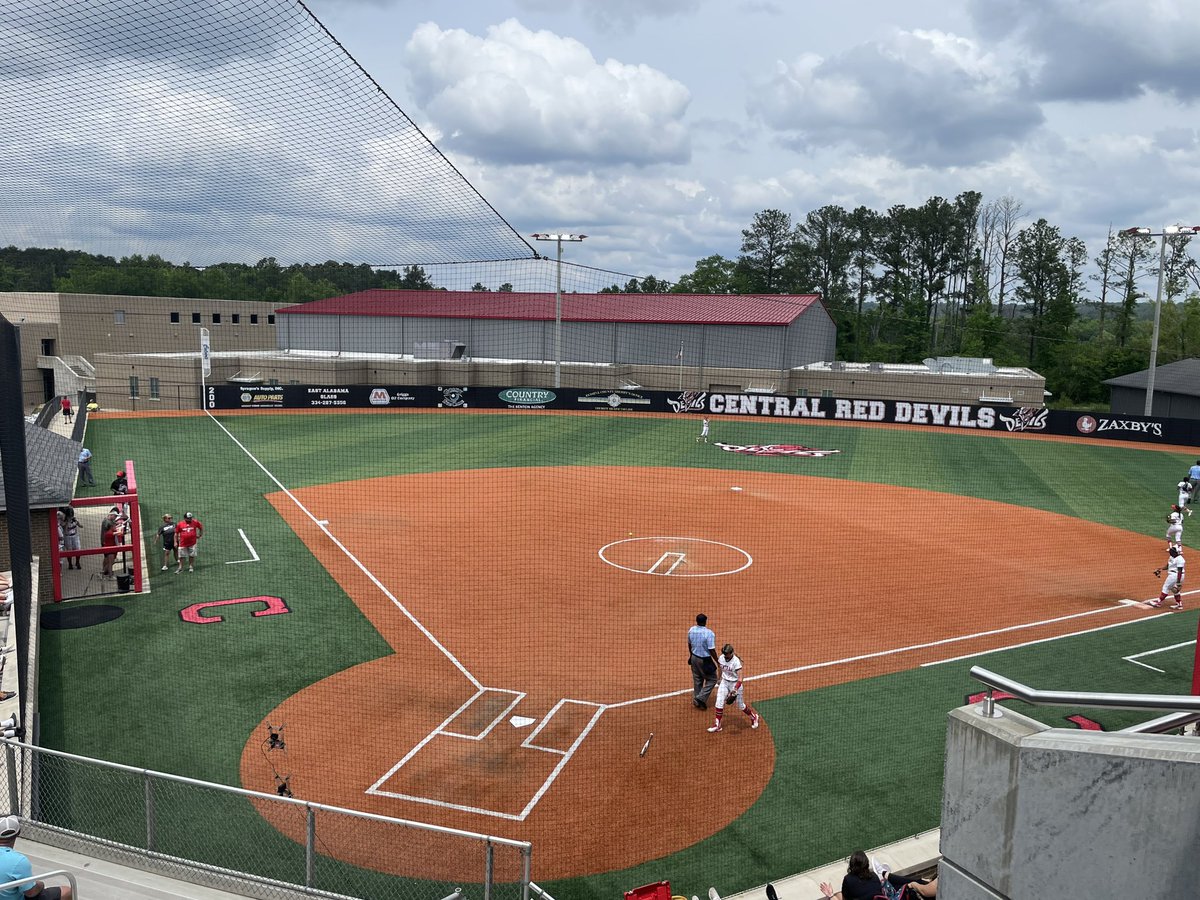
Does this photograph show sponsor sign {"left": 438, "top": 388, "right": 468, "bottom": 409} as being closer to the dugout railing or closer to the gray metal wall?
the gray metal wall

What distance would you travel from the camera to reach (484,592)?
722 inches

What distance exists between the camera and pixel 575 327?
5362 cm

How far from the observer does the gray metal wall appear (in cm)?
5175

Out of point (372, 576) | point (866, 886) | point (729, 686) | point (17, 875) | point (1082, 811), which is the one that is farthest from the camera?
point (372, 576)

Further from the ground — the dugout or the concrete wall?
the concrete wall

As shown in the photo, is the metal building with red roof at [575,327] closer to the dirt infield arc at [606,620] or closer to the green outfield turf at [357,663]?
the green outfield turf at [357,663]

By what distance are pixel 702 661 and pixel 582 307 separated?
43630mm

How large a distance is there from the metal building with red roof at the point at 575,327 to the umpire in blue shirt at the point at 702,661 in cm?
4003

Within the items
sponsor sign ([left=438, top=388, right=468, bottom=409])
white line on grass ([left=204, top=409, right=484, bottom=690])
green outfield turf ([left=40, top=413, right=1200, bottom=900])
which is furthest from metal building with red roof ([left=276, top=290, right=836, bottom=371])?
white line on grass ([left=204, top=409, right=484, bottom=690])

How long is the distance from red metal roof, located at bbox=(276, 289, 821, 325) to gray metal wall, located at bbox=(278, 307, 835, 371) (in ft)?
1.59

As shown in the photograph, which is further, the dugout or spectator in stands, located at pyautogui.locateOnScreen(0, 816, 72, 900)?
the dugout

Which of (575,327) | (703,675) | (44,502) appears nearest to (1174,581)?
(703,675)

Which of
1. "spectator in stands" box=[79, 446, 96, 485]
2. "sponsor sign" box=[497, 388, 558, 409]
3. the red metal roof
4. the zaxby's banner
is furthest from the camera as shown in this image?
the red metal roof

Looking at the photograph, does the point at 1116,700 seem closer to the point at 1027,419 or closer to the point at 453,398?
the point at 1027,419
